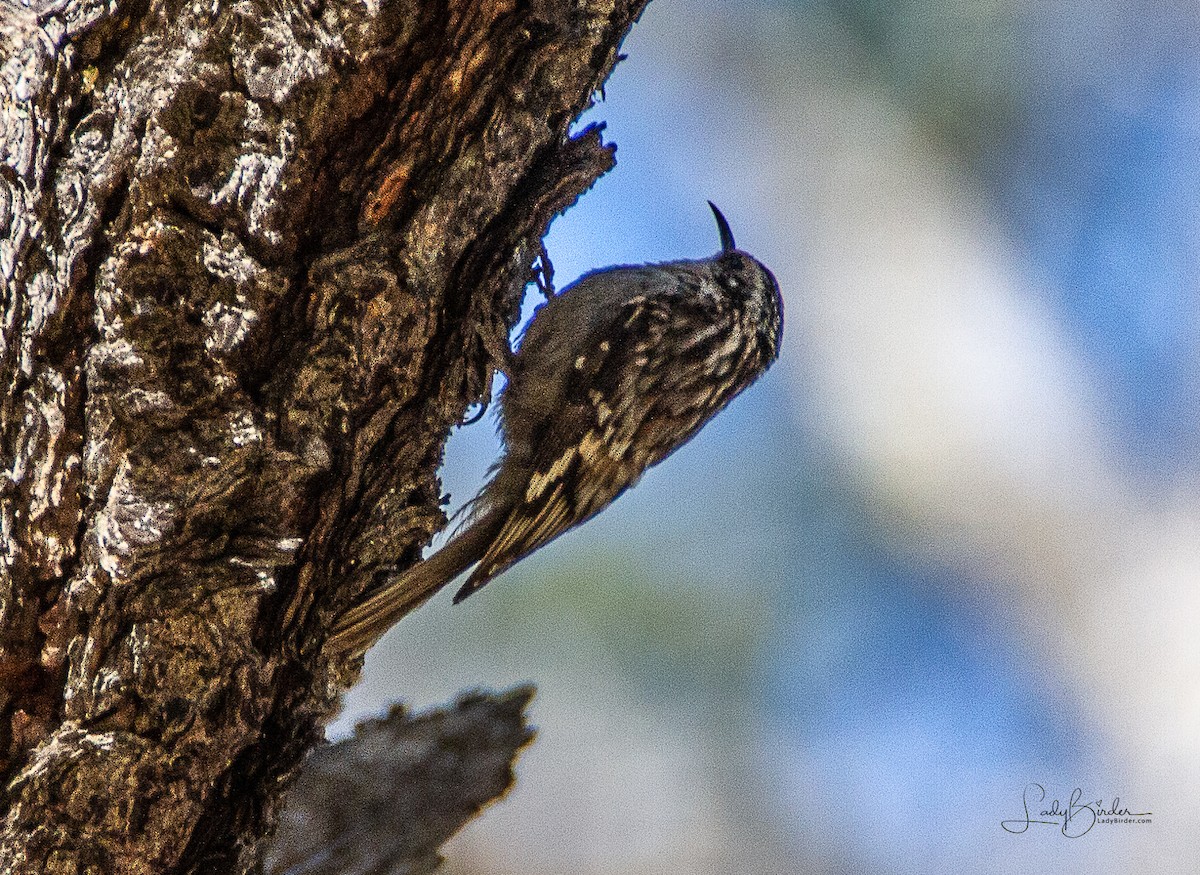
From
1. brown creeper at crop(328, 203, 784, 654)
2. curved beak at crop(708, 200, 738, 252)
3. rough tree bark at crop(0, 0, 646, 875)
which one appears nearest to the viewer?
rough tree bark at crop(0, 0, 646, 875)

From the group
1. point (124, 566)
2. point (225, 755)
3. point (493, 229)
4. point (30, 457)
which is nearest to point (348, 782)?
point (225, 755)

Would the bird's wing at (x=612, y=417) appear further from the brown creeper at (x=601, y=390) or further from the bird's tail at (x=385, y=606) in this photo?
the bird's tail at (x=385, y=606)

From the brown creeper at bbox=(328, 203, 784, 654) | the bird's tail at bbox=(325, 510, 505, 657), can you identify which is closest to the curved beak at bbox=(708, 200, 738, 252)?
the brown creeper at bbox=(328, 203, 784, 654)

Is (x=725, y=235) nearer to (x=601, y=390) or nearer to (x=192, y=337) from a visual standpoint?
(x=601, y=390)

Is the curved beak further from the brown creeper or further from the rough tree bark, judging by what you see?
the rough tree bark

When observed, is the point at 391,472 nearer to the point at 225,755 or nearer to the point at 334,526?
the point at 334,526

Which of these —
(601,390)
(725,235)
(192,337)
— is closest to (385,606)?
(192,337)
